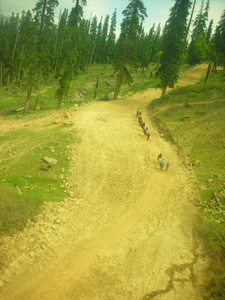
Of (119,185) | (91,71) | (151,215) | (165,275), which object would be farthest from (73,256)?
(91,71)

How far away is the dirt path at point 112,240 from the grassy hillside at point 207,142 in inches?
30.8

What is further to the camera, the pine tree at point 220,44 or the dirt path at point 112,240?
the pine tree at point 220,44

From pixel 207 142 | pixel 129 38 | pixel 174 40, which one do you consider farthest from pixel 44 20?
pixel 207 142

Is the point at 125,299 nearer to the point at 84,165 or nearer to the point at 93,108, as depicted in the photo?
the point at 84,165

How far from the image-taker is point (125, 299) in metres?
7.24

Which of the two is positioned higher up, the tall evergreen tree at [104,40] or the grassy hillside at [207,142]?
the tall evergreen tree at [104,40]

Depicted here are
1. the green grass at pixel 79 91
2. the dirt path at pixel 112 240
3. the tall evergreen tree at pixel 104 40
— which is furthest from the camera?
the tall evergreen tree at pixel 104 40

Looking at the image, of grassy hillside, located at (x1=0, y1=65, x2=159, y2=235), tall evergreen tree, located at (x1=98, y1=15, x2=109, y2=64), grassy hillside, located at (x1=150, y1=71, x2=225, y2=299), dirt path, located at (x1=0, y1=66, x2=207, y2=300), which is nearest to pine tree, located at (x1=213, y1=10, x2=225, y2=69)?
grassy hillside, located at (x1=150, y1=71, x2=225, y2=299)

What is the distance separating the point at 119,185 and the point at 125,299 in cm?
751

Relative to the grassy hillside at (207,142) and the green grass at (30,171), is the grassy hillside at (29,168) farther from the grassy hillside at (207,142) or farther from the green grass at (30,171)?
the grassy hillside at (207,142)

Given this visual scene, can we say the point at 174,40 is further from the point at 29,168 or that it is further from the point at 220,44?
the point at 29,168

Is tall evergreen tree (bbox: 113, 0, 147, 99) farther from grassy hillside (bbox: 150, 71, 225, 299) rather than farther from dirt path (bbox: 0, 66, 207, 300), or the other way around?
dirt path (bbox: 0, 66, 207, 300)

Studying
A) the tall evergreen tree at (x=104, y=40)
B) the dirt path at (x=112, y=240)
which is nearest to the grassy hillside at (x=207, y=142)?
the dirt path at (x=112, y=240)

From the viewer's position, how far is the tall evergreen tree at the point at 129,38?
96.1ft
